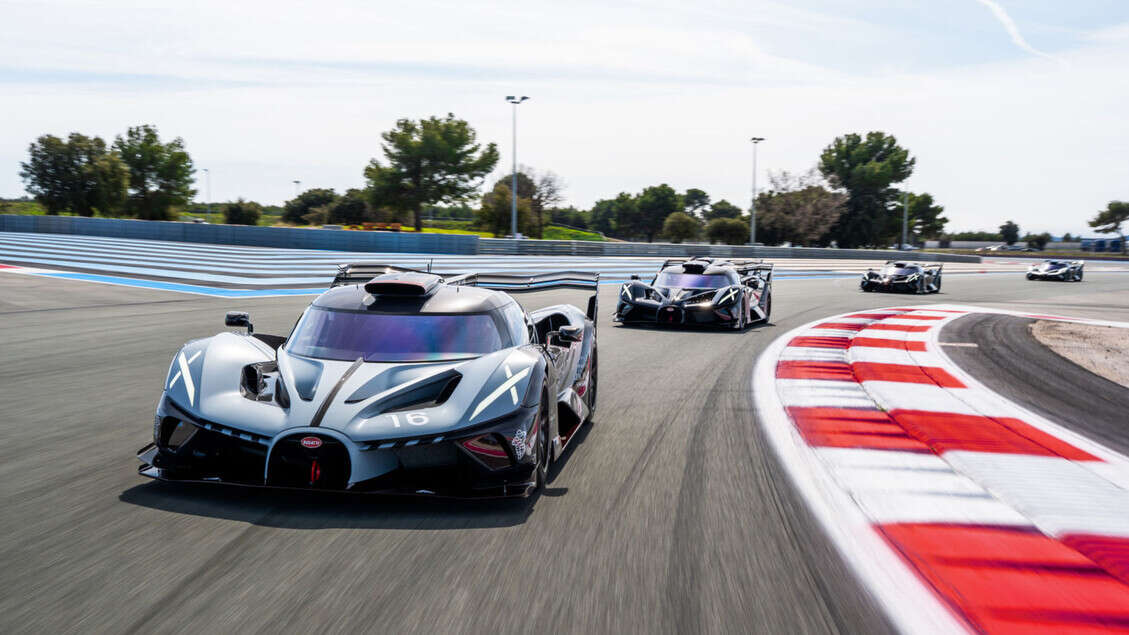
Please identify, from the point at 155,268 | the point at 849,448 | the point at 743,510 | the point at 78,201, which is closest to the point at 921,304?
the point at 849,448

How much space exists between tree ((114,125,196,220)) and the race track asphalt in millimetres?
79188

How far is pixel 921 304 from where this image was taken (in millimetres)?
22125

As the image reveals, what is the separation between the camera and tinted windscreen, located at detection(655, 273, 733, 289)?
14.6 m

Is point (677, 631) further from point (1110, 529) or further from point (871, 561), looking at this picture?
point (1110, 529)

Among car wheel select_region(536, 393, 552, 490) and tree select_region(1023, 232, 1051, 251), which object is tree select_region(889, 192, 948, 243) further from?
car wheel select_region(536, 393, 552, 490)

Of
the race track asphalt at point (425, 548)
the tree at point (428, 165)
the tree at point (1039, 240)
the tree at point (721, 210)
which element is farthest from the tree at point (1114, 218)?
the race track asphalt at point (425, 548)

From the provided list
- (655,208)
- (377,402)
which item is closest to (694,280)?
(377,402)

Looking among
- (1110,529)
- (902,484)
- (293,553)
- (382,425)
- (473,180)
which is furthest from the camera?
(473,180)

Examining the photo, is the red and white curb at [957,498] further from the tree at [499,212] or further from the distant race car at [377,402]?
the tree at [499,212]

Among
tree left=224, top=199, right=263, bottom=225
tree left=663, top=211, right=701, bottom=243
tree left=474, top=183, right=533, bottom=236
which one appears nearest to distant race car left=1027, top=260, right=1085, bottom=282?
tree left=474, top=183, right=533, bottom=236

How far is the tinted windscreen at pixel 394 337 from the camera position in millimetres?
4723

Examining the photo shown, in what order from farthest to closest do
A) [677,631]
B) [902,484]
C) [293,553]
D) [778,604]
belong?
[902,484] → [293,553] → [778,604] → [677,631]

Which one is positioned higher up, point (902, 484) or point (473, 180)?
point (473, 180)

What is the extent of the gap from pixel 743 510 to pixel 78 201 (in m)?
81.6
